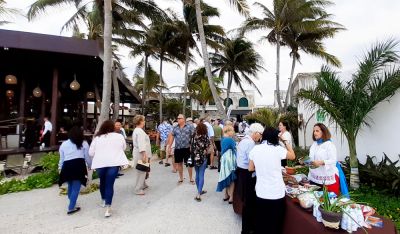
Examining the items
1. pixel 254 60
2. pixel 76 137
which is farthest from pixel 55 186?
pixel 254 60

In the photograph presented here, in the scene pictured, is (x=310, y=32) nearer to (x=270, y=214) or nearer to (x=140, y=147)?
(x=140, y=147)

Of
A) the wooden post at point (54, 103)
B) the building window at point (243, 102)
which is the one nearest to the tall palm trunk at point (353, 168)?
the wooden post at point (54, 103)

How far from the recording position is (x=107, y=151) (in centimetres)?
487

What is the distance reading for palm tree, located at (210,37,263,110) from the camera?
805 inches

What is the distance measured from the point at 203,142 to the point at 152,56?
16.9 meters

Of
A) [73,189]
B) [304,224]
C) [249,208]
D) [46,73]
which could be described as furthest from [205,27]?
[304,224]

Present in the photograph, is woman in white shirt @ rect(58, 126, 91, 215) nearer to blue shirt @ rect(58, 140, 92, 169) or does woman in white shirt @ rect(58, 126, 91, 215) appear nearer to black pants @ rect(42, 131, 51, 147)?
blue shirt @ rect(58, 140, 92, 169)

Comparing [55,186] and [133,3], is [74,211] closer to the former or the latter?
[55,186]

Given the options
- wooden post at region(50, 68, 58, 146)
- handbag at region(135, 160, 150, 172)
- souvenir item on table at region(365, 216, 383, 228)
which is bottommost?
handbag at region(135, 160, 150, 172)

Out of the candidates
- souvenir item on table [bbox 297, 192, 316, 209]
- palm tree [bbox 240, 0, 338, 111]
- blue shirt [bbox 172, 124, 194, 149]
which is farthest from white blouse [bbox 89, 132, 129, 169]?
palm tree [bbox 240, 0, 338, 111]

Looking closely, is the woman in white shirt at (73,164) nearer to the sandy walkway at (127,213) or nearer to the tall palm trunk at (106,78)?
the sandy walkway at (127,213)

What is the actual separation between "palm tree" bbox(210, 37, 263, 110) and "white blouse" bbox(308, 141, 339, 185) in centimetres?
1605

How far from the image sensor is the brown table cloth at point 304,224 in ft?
8.97

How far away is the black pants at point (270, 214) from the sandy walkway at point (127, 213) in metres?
1.13
